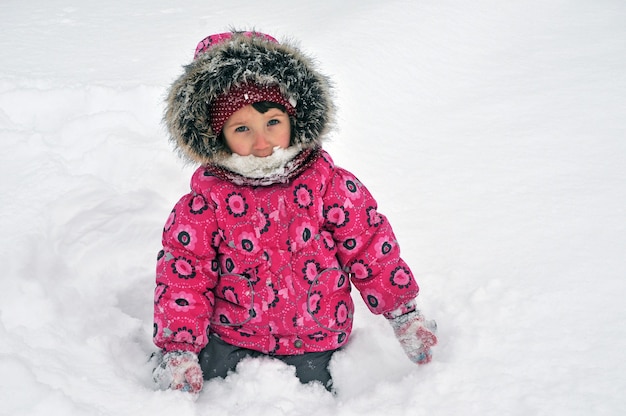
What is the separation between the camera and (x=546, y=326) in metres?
1.63

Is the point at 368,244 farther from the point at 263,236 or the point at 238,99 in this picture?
the point at 238,99

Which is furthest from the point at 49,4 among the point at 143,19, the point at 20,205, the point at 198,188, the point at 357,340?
the point at 357,340

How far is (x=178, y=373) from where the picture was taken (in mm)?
1503

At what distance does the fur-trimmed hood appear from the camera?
147cm

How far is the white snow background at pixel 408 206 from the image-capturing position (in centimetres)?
150

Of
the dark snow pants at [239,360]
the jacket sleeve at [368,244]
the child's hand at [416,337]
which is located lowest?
the dark snow pants at [239,360]

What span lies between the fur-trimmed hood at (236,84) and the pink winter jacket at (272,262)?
11 cm

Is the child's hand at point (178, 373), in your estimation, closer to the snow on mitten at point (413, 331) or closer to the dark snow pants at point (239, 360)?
the dark snow pants at point (239, 360)

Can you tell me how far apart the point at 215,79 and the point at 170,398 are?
0.84 meters

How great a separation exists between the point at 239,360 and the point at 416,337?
0.53 m

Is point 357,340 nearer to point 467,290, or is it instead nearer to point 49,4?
point 467,290

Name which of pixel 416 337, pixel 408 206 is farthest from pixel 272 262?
pixel 408 206

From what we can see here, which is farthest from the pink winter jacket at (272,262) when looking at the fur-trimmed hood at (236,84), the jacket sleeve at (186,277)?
the fur-trimmed hood at (236,84)

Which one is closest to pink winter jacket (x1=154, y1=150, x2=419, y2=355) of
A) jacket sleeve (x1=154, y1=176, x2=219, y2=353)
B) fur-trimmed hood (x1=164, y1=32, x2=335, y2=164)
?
jacket sleeve (x1=154, y1=176, x2=219, y2=353)
